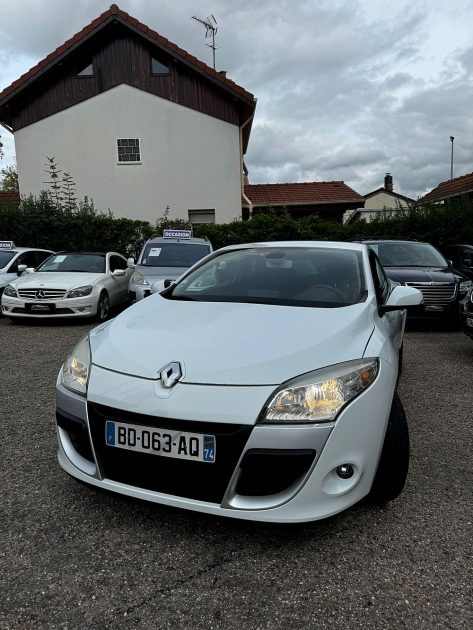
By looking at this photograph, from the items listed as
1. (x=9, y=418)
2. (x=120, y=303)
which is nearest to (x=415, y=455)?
(x=9, y=418)

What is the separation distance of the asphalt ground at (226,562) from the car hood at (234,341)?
0.62m

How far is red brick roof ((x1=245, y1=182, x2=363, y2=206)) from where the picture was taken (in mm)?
21516

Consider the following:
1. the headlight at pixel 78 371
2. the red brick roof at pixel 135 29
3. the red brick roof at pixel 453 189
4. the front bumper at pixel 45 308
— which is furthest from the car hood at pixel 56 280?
the red brick roof at pixel 453 189

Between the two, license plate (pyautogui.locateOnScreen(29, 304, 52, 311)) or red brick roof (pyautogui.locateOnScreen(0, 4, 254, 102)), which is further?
red brick roof (pyautogui.locateOnScreen(0, 4, 254, 102))

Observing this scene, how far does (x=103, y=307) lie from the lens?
356 inches

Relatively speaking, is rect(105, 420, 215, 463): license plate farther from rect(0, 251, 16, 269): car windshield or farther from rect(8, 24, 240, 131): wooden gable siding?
rect(8, 24, 240, 131): wooden gable siding

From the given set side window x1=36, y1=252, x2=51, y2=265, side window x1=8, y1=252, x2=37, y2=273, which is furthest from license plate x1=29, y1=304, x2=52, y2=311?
side window x1=36, y1=252, x2=51, y2=265

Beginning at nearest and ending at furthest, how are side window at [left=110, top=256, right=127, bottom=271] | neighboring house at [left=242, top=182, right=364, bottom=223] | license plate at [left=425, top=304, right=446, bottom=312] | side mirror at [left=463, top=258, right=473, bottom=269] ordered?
1. license plate at [left=425, top=304, right=446, bottom=312]
2. side mirror at [left=463, top=258, right=473, bottom=269]
3. side window at [left=110, top=256, right=127, bottom=271]
4. neighboring house at [left=242, top=182, right=364, bottom=223]

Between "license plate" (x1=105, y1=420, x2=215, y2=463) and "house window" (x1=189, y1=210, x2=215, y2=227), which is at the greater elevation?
"house window" (x1=189, y1=210, x2=215, y2=227)

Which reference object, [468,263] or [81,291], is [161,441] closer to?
[81,291]

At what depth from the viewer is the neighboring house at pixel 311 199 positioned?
21.4 metres

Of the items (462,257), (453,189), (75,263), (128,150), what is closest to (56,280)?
(75,263)

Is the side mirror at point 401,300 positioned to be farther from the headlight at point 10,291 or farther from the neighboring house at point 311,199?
the neighboring house at point 311,199

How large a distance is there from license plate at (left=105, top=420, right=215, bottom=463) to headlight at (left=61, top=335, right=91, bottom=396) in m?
0.27
